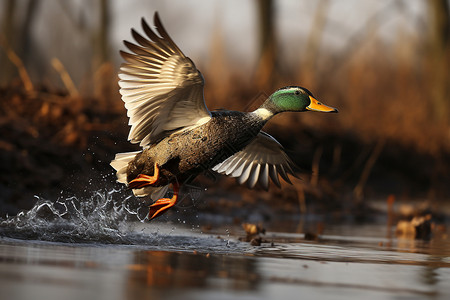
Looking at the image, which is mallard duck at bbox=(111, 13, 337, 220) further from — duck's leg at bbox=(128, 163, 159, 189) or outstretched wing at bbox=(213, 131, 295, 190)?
outstretched wing at bbox=(213, 131, 295, 190)

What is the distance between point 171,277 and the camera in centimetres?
404

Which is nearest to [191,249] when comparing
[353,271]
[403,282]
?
[353,271]

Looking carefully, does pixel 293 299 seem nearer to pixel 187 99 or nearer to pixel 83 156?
pixel 187 99

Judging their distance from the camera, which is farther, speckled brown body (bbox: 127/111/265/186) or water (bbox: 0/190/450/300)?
speckled brown body (bbox: 127/111/265/186)

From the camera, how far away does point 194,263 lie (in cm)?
480

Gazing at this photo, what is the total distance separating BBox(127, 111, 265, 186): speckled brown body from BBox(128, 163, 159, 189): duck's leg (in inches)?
3.4

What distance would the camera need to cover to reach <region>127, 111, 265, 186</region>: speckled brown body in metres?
6.68

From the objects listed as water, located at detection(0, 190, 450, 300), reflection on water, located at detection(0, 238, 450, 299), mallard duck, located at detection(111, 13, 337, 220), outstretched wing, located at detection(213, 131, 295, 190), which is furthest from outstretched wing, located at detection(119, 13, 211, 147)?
reflection on water, located at detection(0, 238, 450, 299)

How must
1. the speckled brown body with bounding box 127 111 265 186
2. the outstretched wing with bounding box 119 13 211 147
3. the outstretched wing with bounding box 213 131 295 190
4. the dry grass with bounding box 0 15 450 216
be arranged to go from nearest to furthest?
the outstretched wing with bounding box 119 13 211 147
the speckled brown body with bounding box 127 111 265 186
the outstretched wing with bounding box 213 131 295 190
the dry grass with bounding box 0 15 450 216

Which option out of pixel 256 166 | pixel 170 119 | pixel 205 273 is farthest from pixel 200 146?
pixel 205 273

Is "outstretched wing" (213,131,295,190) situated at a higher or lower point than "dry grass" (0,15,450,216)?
lower

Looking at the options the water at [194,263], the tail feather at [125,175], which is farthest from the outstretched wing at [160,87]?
the water at [194,263]

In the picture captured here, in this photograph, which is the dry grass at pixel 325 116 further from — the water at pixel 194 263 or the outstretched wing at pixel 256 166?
the water at pixel 194 263

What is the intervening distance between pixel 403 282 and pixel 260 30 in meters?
12.6
